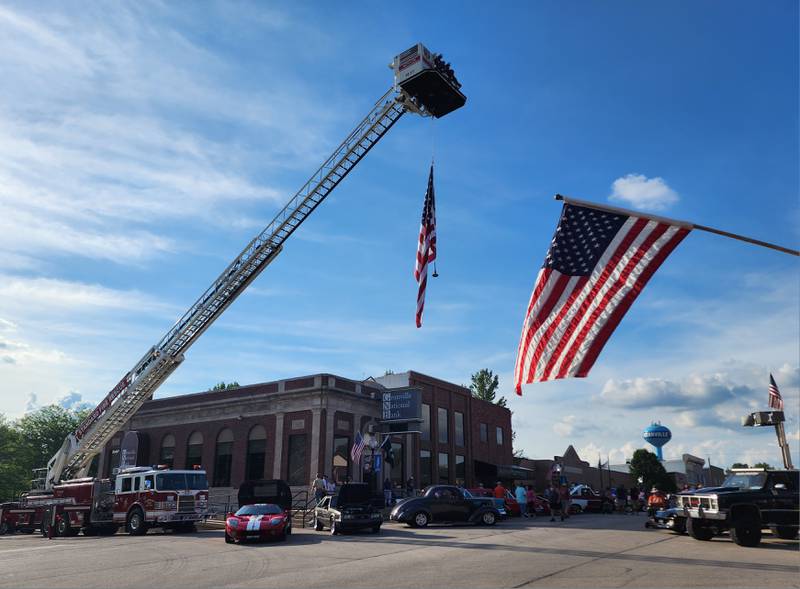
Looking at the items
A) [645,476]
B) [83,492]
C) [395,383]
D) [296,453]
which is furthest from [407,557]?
[645,476]

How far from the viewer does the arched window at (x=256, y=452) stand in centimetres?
3962

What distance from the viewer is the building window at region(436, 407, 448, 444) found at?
4667 centimetres

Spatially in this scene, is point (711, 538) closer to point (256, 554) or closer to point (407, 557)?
point (407, 557)

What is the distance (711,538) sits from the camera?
691 inches

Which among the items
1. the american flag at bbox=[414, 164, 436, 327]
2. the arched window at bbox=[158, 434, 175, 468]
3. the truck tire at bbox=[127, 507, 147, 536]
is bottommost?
the truck tire at bbox=[127, 507, 147, 536]

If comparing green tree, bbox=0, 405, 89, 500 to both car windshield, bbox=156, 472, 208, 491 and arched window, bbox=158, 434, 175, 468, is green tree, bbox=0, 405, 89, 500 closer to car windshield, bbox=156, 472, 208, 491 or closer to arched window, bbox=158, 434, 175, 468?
arched window, bbox=158, 434, 175, 468

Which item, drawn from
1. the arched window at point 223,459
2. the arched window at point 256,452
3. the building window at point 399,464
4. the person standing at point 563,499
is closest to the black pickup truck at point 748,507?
the person standing at point 563,499

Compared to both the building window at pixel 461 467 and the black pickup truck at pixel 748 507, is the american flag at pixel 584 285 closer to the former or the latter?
the black pickup truck at pixel 748 507

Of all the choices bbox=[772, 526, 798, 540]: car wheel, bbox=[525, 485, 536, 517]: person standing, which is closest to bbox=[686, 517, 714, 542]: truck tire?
bbox=[772, 526, 798, 540]: car wheel

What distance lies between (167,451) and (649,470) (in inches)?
2265

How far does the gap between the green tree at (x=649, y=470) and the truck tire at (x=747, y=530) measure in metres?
64.5

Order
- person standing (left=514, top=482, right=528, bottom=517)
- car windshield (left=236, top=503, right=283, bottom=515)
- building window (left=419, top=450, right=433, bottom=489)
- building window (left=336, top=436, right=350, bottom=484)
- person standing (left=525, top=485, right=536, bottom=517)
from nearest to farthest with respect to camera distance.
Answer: car windshield (left=236, top=503, right=283, bottom=515), person standing (left=514, top=482, right=528, bottom=517), person standing (left=525, top=485, right=536, bottom=517), building window (left=336, top=436, right=350, bottom=484), building window (left=419, top=450, right=433, bottom=489)

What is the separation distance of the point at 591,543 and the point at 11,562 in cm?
1490

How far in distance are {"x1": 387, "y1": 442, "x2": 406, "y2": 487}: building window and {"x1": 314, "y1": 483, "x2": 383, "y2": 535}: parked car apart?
20463mm
